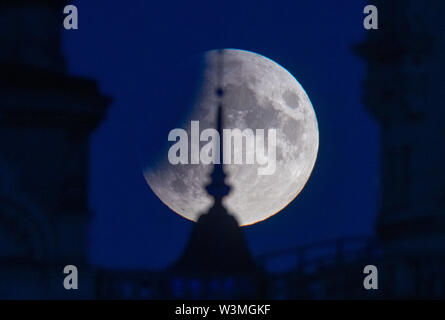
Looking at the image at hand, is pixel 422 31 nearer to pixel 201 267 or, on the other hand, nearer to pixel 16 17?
pixel 16 17

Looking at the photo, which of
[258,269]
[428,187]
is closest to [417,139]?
[428,187]

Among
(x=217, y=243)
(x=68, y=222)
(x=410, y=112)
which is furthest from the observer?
(x=410, y=112)

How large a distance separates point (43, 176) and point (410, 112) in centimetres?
1105

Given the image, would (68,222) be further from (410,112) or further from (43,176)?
(410,112)

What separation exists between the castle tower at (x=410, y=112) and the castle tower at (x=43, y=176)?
9.60 metres

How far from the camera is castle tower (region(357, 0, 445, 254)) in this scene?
4528cm

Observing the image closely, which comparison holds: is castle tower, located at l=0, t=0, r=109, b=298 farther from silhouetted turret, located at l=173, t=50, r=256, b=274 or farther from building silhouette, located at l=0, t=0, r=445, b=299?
silhouetted turret, located at l=173, t=50, r=256, b=274

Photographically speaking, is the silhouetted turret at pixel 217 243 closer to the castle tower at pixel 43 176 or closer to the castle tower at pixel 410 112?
the castle tower at pixel 43 176

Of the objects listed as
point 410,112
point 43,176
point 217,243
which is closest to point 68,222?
point 43,176

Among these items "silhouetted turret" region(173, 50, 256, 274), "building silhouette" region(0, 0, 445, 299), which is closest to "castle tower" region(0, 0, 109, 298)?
"building silhouette" region(0, 0, 445, 299)

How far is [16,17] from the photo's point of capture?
1607 inches

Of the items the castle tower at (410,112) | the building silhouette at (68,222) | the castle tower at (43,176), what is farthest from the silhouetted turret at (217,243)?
the castle tower at (410,112)

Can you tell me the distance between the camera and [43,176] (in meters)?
39.5
